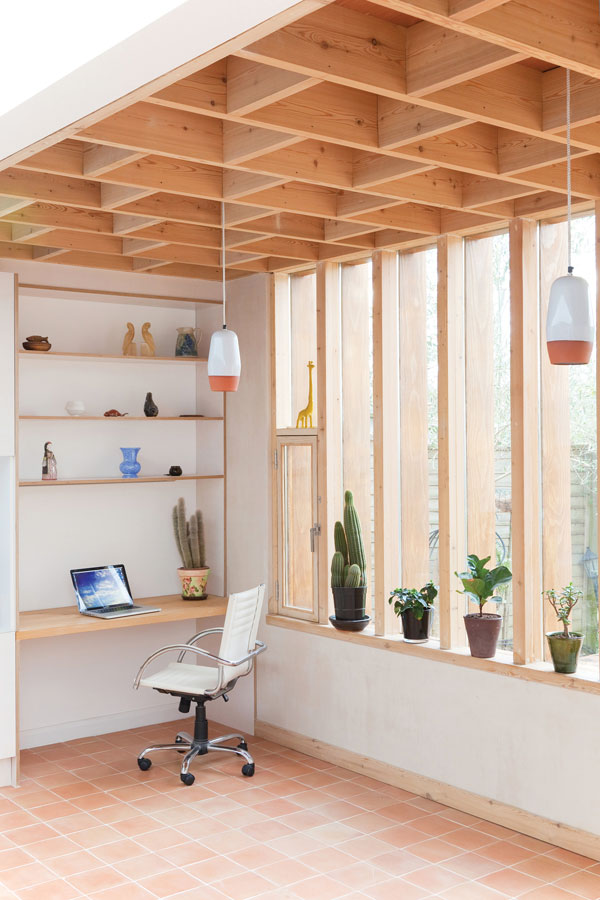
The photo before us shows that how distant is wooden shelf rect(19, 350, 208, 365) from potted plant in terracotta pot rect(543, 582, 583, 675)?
284cm

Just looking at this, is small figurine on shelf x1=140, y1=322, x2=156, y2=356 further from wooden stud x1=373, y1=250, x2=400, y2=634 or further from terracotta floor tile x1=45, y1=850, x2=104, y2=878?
terracotta floor tile x1=45, y1=850, x2=104, y2=878

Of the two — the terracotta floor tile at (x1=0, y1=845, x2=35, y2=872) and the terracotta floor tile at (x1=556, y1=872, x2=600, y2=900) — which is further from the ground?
the terracotta floor tile at (x1=556, y1=872, x2=600, y2=900)

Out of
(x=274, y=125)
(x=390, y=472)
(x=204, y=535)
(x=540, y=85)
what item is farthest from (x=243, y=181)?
(x=204, y=535)

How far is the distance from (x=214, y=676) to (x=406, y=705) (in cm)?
104

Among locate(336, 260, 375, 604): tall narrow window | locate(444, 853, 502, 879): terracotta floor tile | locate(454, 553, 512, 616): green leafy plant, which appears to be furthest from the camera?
locate(336, 260, 375, 604): tall narrow window

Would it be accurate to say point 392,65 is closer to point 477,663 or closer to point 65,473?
point 477,663

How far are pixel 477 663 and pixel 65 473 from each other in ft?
8.94

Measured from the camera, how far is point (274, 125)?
289 cm

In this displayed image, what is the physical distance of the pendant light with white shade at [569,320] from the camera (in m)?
2.61

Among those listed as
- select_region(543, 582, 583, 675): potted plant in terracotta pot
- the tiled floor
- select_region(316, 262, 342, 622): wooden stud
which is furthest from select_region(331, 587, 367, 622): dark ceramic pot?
select_region(543, 582, 583, 675): potted plant in terracotta pot

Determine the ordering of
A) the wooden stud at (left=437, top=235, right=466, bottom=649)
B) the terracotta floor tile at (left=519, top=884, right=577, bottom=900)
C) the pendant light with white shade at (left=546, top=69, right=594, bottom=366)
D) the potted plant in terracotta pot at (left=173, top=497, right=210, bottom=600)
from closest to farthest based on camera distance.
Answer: the pendant light with white shade at (left=546, top=69, right=594, bottom=366) → the terracotta floor tile at (left=519, top=884, right=577, bottom=900) → the wooden stud at (left=437, top=235, right=466, bottom=649) → the potted plant in terracotta pot at (left=173, top=497, right=210, bottom=600)

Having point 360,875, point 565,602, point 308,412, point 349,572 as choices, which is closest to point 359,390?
point 308,412

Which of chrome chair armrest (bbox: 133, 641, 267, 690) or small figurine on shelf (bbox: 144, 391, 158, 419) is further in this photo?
small figurine on shelf (bbox: 144, 391, 158, 419)

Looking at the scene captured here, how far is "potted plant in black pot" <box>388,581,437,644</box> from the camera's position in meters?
4.66
